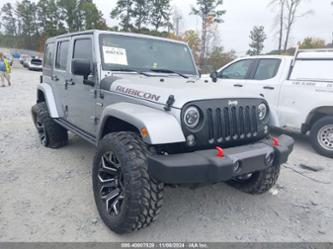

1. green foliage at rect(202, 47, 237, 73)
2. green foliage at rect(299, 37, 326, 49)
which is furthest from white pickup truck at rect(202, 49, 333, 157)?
green foliage at rect(299, 37, 326, 49)

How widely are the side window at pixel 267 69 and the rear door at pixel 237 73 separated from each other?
0.19m

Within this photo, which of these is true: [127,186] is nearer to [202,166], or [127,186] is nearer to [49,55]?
[202,166]

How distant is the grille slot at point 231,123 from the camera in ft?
8.04

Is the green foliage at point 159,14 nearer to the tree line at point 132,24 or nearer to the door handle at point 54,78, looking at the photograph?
the tree line at point 132,24

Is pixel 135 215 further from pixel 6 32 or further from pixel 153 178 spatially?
pixel 6 32

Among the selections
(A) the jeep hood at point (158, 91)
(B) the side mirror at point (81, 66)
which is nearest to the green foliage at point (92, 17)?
(B) the side mirror at point (81, 66)

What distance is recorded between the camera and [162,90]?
2.62 meters

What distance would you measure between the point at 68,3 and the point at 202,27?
91.1ft

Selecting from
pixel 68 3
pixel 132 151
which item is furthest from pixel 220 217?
pixel 68 3

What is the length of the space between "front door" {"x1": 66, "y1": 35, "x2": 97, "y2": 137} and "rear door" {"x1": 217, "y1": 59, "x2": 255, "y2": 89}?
3.32 m

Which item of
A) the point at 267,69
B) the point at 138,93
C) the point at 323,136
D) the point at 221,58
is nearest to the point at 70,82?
the point at 138,93

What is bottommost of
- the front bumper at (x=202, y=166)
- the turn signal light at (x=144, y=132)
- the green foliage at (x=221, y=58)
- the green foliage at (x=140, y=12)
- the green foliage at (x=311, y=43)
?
the front bumper at (x=202, y=166)

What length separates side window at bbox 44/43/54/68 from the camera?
5.02 meters

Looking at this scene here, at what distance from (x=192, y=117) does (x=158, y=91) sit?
0.46 meters
